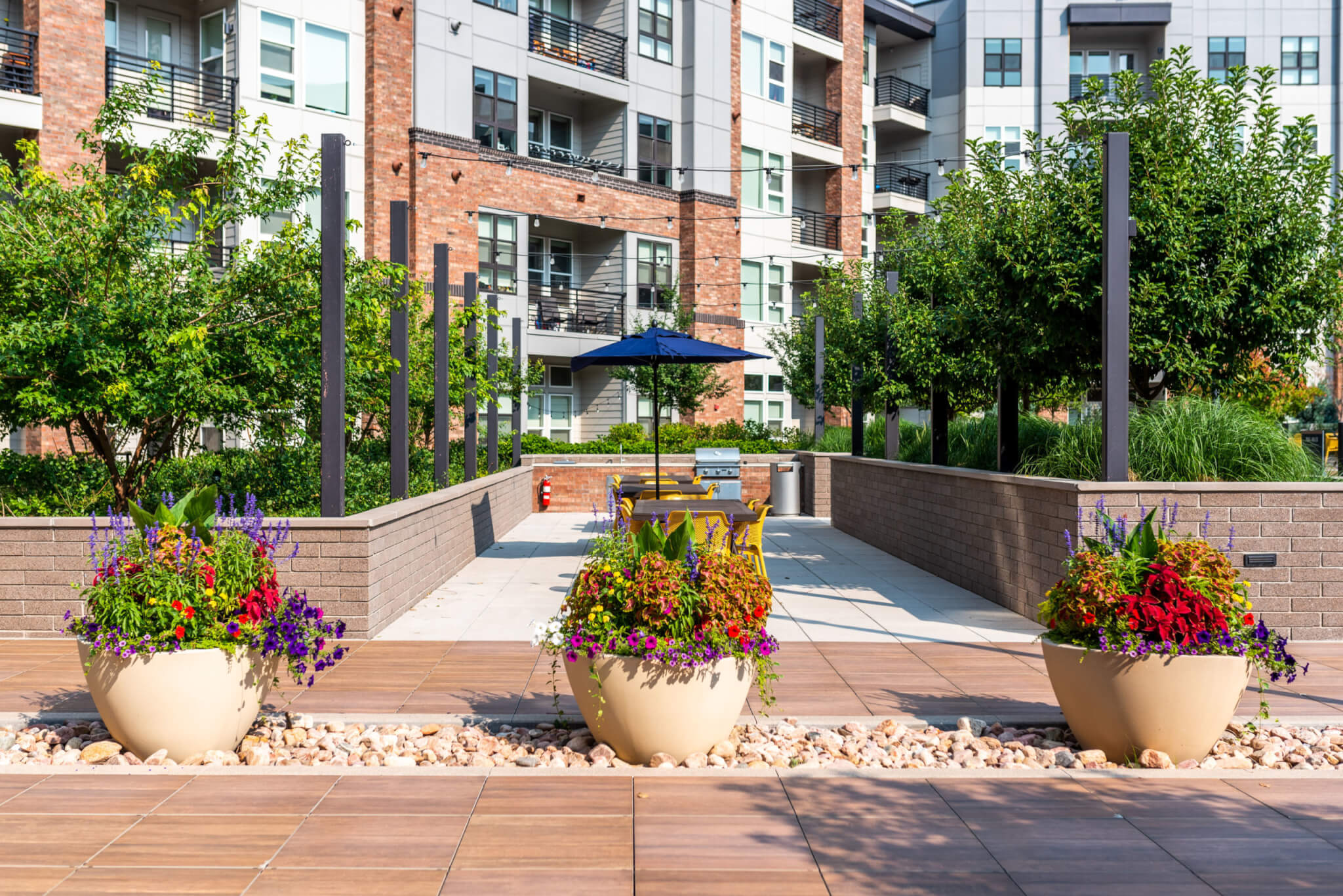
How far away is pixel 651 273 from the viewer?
105 ft

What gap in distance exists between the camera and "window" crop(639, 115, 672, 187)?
31.4m

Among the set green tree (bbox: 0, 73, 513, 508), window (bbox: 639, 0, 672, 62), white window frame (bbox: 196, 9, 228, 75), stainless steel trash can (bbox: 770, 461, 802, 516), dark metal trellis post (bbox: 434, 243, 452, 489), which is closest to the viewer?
green tree (bbox: 0, 73, 513, 508)

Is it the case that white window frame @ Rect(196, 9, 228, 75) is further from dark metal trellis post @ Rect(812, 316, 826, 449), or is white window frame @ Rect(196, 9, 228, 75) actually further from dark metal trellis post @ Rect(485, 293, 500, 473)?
dark metal trellis post @ Rect(812, 316, 826, 449)

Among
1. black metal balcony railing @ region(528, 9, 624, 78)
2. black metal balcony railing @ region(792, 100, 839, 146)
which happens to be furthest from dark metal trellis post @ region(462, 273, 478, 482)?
black metal balcony railing @ region(792, 100, 839, 146)

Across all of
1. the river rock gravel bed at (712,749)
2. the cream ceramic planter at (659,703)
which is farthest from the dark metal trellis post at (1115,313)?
the cream ceramic planter at (659,703)

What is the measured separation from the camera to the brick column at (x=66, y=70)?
19.3m

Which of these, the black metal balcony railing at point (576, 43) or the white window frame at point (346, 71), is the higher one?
the black metal balcony railing at point (576, 43)

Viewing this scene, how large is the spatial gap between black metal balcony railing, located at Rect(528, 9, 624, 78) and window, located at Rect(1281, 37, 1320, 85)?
26385mm

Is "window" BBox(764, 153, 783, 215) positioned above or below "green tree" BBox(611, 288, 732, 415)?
above

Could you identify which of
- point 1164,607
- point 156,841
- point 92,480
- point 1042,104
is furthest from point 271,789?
point 1042,104

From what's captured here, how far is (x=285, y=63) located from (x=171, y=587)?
2117 cm

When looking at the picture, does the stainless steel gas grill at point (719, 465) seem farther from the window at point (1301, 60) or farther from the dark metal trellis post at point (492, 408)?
the window at point (1301, 60)

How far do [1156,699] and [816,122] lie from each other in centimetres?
3551

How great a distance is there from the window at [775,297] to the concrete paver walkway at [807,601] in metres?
20.7
